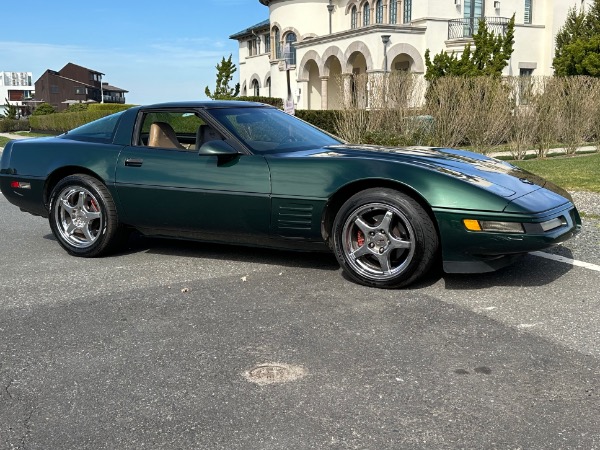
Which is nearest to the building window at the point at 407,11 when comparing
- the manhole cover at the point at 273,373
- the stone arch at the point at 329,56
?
the stone arch at the point at 329,56

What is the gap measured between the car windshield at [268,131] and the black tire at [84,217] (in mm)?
1239

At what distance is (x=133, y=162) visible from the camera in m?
5.89

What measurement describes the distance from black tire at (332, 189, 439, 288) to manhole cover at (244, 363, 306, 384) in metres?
1.56

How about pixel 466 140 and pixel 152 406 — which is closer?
pixel 152 406

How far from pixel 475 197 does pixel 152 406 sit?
2.58 m

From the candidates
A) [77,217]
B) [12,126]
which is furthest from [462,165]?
[12,126]

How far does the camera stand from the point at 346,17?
41.9 metres

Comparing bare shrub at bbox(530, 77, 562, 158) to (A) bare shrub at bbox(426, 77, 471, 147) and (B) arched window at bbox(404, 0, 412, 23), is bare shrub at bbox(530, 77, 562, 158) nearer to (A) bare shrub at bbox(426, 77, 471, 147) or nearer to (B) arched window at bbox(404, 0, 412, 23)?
(A) bare shrub at bbox(426, 77, 471, 147)

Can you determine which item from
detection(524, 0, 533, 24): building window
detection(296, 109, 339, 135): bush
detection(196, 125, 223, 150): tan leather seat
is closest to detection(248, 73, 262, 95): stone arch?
detection(524, 0, 533, 24): building window

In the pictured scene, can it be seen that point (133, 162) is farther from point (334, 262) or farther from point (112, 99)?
point (112, 99)

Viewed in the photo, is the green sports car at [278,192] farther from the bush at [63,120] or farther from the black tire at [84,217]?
the bush at [63,120]

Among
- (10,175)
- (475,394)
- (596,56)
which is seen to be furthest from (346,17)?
(475,394)

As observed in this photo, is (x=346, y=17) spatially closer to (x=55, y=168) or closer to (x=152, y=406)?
(x=55, y=168)

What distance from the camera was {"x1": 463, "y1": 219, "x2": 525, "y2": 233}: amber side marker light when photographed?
4.59 meters
